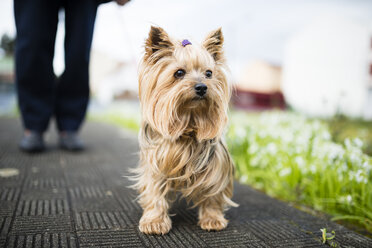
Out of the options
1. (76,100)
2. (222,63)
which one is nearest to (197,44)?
(222,63)

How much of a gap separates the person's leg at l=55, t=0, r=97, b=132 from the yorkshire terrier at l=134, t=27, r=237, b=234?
1493 millimetres

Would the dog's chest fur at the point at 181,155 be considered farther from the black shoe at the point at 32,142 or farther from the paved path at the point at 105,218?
the black shoe at the point at 32,142

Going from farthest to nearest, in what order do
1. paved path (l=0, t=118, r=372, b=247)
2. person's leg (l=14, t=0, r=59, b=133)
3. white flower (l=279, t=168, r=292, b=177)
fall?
1. person's leg (l=14, t=0, r=59, b=133)
2. white flower (l=279, t=168, r=292, b=177)
3. paved path (l=0, t=118, r=372, b=247)

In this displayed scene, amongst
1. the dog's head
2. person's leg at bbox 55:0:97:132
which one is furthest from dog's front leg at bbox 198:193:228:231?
person's leg at bbox 55:0:97:132

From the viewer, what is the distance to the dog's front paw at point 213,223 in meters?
1.64

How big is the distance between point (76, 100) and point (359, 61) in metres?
15.6

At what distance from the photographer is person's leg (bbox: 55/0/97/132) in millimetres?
2819

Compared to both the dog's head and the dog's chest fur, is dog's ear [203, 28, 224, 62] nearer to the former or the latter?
the dog's head

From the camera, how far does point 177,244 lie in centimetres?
145

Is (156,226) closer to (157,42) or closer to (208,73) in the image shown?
(208,73)

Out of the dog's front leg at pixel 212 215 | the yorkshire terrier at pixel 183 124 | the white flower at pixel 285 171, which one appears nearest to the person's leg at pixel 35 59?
the yorkshire terrier at pixel 183 124

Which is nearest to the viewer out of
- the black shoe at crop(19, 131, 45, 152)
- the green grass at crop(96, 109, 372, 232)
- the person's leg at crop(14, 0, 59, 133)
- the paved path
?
the paved path

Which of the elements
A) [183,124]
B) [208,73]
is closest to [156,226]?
[183,124]

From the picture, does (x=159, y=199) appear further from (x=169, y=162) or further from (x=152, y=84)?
(x=152, y=84)
